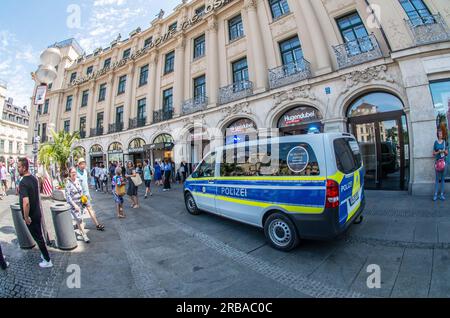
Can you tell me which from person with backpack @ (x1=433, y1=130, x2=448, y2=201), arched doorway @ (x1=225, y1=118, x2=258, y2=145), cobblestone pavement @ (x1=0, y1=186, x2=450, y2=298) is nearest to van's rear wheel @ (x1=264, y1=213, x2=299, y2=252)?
cobblestone pavement @ (x1=0, y1=186, x2=450, y2=298)

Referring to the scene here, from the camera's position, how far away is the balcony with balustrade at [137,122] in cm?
1870

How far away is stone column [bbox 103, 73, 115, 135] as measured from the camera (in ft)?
71.3

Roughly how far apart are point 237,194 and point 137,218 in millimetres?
3724

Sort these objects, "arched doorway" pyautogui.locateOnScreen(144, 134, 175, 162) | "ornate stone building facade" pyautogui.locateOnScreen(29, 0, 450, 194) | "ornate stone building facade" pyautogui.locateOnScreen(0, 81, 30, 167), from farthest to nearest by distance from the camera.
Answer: "ornate stone building facade" pyautogui.locateOnScreen(0, 81, 30, 167), "arched doorway" pyautogui.locateOnScreen(144, 134, 175, 162), "ornate stone building facade" pyautogui.locateOnScreen(29, 0, 450, 194)

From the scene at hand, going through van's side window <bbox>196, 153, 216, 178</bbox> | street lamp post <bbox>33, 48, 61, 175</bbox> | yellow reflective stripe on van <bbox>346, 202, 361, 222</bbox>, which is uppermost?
street lamp post <bbox>33, 48, 61, 175</bbox>

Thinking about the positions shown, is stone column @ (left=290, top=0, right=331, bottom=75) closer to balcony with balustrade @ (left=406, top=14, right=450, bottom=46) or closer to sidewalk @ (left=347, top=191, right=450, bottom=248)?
balcony with balustrade @ (left=406, top=14, right=450, bottom=46)

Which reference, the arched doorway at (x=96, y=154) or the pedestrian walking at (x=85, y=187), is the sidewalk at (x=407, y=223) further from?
the arched doorway at (x=96, y=154)

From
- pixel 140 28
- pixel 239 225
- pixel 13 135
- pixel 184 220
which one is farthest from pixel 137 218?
pixel 13 135

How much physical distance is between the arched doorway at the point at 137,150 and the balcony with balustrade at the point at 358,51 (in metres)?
15.6

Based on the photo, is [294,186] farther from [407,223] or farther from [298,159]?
[407,223]

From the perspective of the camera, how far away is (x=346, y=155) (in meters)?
3.83

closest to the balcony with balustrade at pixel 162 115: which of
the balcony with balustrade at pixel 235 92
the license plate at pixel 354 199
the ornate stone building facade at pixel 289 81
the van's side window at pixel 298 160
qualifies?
the ornate stone building facade at pixel 289 81

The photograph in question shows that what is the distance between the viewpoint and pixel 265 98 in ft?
38.1

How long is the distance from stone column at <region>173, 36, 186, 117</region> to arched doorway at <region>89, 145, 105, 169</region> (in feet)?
38.4
